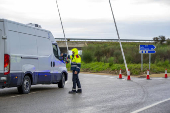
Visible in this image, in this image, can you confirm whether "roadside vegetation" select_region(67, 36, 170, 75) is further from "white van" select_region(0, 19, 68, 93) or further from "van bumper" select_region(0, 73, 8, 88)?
"van bumper" select_region(0, 73, 8, 88)

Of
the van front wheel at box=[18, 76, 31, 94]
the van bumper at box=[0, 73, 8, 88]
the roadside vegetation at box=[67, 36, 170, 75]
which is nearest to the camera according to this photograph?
the van bumper at box=[0, 73, 8, 88]

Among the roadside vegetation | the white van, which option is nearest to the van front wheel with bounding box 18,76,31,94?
the white van

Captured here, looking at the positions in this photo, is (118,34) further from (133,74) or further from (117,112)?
(117,112)

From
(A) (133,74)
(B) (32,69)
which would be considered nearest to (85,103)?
(B) (32,69)

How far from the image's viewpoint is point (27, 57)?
13969mm

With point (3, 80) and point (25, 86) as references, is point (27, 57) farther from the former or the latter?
point (3, 80)

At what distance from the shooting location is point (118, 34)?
112ft

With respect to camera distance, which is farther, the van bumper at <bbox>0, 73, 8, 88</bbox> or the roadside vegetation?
the roadside vegetation

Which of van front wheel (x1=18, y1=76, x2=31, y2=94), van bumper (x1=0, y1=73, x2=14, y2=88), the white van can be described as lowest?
van front wheel (x1=18, y1=76, x2=31, y2=94)

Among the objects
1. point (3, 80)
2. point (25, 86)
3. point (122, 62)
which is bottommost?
point (25, 86)

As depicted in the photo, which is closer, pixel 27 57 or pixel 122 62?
pixel 27 57

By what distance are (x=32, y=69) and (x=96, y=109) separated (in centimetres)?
538

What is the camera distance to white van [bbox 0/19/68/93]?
1256 centimetres

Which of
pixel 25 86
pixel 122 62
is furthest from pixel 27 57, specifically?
pixel 122 62
